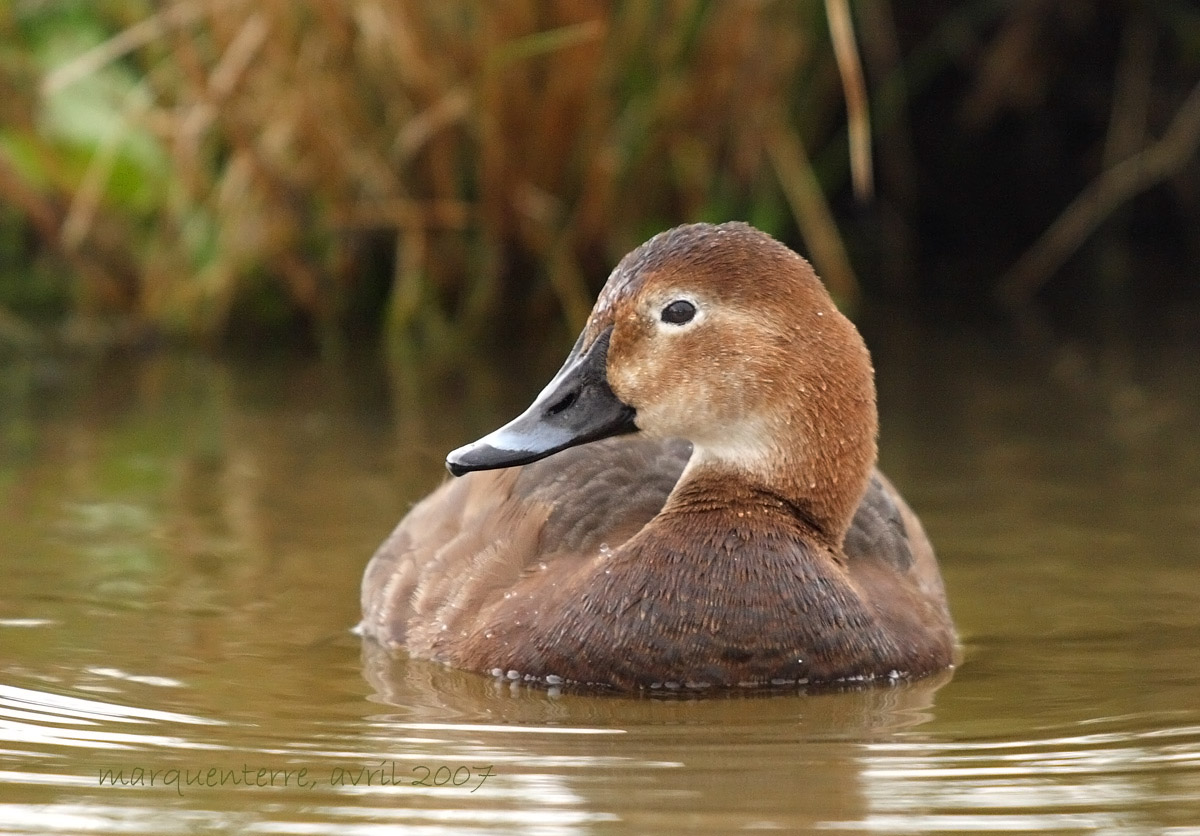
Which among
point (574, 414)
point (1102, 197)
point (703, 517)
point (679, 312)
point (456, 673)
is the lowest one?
point (456, 673)

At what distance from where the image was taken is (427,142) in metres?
8.73

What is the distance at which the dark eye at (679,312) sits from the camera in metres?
4.62

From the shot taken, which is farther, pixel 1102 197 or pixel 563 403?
pixel 1102 197

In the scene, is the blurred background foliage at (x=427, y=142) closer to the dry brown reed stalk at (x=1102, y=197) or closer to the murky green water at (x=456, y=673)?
the dry brown reed stalk at (x=1102, y=197)

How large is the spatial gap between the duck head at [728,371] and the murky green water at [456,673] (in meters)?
0.56

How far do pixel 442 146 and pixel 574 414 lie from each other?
428cm

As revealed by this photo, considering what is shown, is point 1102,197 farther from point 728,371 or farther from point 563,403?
point 563,403

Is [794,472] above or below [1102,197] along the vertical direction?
below

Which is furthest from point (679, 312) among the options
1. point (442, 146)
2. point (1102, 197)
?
point (1102, 197)

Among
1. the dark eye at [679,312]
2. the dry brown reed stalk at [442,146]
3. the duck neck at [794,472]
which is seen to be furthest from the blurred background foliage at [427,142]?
the duck neck at [794,472]

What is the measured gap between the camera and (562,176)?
8.94m

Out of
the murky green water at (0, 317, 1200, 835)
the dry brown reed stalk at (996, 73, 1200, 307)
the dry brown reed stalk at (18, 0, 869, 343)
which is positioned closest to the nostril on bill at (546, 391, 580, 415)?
the murky green water at (0, 317, 1200, 835)

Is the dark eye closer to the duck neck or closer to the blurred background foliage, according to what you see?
the duck neck

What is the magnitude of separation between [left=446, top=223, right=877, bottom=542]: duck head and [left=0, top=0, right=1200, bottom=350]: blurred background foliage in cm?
357
